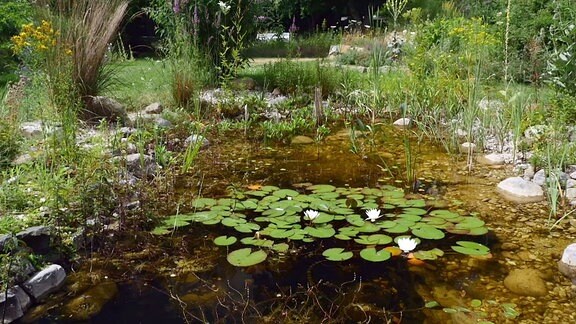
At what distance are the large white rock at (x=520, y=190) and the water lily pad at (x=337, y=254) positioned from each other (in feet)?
4.35

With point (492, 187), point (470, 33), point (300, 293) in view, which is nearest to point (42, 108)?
point (300, 293)

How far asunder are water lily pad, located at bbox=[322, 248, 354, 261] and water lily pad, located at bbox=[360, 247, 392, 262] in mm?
61

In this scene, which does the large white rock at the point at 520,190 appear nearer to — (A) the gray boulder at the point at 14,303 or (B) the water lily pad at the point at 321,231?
(B) the water lily pad at the point at 321,231

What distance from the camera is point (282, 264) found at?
99.3 inches

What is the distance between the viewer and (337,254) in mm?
2557

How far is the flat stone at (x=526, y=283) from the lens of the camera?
230 cm

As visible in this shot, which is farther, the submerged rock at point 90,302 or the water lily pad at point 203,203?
the water lily pad at point 203,203

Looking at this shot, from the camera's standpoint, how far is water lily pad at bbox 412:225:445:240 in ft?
8.81

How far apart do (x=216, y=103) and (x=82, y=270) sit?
311 centimetres

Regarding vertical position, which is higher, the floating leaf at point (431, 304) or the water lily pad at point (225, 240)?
the water lily pad at point (225, 240)

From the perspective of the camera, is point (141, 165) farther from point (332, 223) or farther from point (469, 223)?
point (469, 223)

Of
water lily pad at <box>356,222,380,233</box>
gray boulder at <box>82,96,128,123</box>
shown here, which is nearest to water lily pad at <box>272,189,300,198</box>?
water lily pad at <box>356,222,380,233</box>

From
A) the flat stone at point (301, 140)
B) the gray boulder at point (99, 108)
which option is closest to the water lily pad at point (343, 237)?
the flat stone at point (301, 140)

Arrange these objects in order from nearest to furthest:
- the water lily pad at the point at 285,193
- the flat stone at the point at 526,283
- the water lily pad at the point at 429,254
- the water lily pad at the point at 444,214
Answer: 1. the flat stone at the point at 526,283
2. the water lily pad at the point at 429,254
3. the water lily pad at the point at 444,214
4. the water lily pad at the point at 285,193
